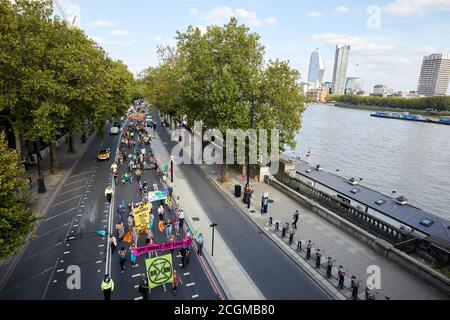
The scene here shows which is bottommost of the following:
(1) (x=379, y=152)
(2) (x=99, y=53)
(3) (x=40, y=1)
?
(1) (x=379, y=152)

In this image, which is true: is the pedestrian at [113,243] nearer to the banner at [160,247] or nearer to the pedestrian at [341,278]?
the banner at [160,247]

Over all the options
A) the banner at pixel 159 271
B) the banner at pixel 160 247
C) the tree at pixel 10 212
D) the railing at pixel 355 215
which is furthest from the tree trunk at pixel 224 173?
the tree at pixel 10 212

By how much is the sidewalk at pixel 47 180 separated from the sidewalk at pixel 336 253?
667 inches

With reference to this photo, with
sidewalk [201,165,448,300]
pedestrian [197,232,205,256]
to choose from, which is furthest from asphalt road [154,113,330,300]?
pedestrian [197,232,205,256]

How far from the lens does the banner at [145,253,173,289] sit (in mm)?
16188

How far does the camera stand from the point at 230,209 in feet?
92.4

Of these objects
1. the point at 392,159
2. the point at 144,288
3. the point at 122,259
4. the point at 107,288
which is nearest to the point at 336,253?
the point at 144,288

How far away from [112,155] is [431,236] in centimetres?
4057

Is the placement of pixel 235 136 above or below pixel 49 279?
above

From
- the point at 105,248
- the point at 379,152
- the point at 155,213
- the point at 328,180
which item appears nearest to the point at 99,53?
the point at 155,213

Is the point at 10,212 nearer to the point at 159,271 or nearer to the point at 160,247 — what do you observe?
the point at 159,271

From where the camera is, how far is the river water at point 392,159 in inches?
1954
